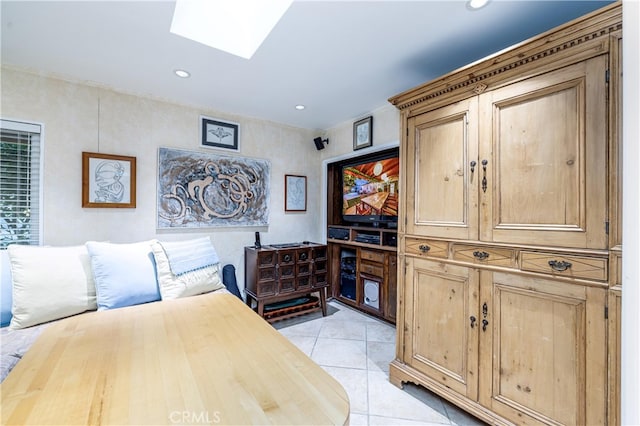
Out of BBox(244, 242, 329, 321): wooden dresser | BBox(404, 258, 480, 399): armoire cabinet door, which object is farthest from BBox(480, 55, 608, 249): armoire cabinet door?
BBox(244, 242, 329, 321): wooden dresser

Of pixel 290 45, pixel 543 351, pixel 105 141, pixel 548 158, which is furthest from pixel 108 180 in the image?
pixel 543 351

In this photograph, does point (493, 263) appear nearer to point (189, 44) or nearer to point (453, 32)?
point (453, 32)

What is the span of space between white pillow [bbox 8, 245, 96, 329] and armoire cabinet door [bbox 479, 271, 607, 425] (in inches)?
100

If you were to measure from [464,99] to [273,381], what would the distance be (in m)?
1.79

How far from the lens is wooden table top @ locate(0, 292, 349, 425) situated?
69cm

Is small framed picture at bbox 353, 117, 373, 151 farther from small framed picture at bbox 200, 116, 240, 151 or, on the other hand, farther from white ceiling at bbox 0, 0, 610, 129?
small framed picture at bbox 200, 116, 240, 151

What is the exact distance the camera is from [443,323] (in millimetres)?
1731

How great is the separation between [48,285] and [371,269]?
2.81 metres

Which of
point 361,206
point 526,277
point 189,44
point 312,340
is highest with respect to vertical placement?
point 189,44

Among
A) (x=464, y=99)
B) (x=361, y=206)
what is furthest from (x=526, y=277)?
(x=361, y=206)

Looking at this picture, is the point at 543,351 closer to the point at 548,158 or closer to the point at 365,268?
the point at 548,158

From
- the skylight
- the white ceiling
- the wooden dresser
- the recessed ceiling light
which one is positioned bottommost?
the wooden dresser

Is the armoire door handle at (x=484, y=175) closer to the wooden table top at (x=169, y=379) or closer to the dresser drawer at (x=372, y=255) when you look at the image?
the wooden table top at (x=169, y=379)

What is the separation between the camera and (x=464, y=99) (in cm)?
163
